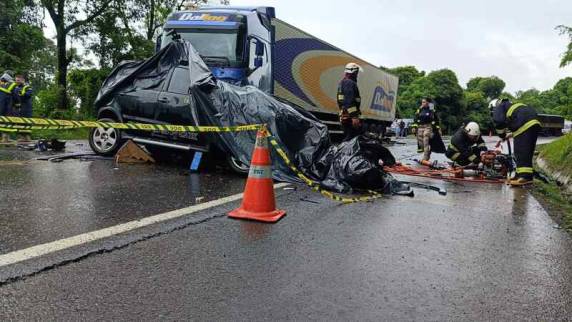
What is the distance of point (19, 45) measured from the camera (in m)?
18.9

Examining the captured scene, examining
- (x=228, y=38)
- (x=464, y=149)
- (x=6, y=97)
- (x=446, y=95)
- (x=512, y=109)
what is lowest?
(x=464, y=149)

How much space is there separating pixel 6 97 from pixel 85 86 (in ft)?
34.1

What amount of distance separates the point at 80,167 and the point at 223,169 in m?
2.28

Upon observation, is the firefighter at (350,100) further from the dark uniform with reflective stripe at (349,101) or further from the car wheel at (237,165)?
the car wheel at (237,165)

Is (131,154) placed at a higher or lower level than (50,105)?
lower

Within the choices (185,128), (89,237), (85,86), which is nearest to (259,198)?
(89,237)

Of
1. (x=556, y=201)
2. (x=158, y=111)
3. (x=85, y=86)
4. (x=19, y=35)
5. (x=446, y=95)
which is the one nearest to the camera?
(x=556, y=201)

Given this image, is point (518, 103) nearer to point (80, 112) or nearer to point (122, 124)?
point (122, 124)

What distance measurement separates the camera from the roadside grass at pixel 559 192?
5.64 meters

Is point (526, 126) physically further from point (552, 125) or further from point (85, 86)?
point (552, 125)

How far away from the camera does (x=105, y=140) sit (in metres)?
8.61

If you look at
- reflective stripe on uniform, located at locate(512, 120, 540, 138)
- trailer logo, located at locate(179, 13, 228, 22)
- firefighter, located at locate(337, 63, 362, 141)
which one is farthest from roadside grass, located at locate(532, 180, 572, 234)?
trailer logo, located at locate(179, 13, 228, 22)

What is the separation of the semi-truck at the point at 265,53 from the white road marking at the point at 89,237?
218 inches

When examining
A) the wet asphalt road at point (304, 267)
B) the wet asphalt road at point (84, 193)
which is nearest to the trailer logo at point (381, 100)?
the wet asphalt road at point (84, 193)
